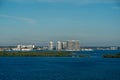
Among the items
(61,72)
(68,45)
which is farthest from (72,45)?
(61,72)

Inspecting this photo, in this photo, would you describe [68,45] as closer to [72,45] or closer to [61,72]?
[72,45]

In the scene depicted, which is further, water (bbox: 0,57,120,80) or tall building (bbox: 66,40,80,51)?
tall building (bbox: 66,40,80,51)

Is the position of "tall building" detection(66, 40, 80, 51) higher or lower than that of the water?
higher

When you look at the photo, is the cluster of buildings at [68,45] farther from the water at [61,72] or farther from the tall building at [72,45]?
the water at [61,72]

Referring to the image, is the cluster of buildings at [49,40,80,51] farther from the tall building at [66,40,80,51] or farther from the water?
the water

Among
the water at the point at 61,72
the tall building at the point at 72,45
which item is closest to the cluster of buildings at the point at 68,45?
the tall building at the point at 72,45

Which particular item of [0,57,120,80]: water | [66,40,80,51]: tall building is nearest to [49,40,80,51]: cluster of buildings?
[66,40,80,51]: tall building

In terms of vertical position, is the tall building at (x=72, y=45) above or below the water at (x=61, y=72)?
above

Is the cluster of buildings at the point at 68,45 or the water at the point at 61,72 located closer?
the water at the point at 61,72

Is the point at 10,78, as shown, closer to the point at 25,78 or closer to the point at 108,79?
the point at 25,78

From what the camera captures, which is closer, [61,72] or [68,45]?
[61,72]

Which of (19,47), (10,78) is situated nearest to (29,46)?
(19,47)
